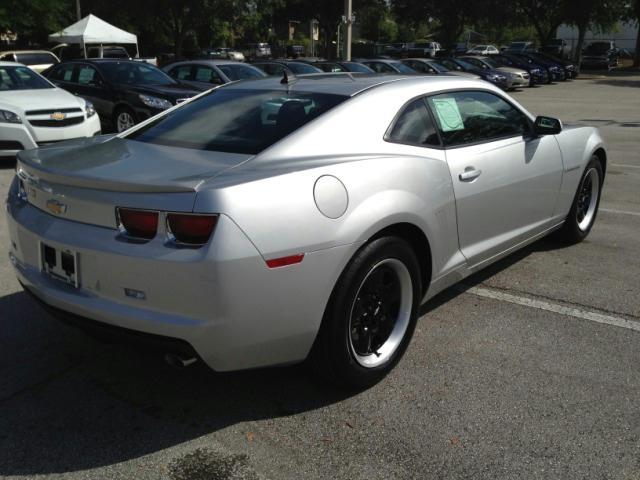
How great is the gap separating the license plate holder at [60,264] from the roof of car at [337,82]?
1.58m

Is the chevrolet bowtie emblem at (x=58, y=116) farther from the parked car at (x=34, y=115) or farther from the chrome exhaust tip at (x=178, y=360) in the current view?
the chrome exhaust tip at (x=178, y=360)

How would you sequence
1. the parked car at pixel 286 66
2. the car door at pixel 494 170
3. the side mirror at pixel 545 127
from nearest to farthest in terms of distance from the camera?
1. the car door at pixel 494 170
2. the side mirror at pixel 545 127
3. the parked car at pixel 286 66

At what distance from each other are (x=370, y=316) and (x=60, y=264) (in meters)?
1.48

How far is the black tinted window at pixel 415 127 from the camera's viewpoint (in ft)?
11.6

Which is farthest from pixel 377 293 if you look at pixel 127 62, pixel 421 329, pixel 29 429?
pixel 127 62

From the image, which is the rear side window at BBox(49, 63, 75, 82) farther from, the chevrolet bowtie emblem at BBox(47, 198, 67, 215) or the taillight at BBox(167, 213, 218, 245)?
the taillight at BBox(167, 213, 218, 245)

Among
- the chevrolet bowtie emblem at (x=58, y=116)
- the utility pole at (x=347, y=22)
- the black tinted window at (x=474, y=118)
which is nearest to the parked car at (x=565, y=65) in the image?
the utility pole at (x=347, y=22)

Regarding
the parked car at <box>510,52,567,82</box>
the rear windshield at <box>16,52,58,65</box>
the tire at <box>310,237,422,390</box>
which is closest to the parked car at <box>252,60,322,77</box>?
the rear windshield at <box>16,52,58,65</box>

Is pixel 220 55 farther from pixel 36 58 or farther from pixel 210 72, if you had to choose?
pixel 210 72

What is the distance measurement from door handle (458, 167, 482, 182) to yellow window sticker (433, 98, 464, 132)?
27 centimetres

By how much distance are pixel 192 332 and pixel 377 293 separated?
3.49 feet

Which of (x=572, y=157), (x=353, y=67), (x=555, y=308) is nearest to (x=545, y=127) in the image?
(x=572, y=157)

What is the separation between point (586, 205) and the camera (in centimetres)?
582

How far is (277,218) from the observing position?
2.69 meters
